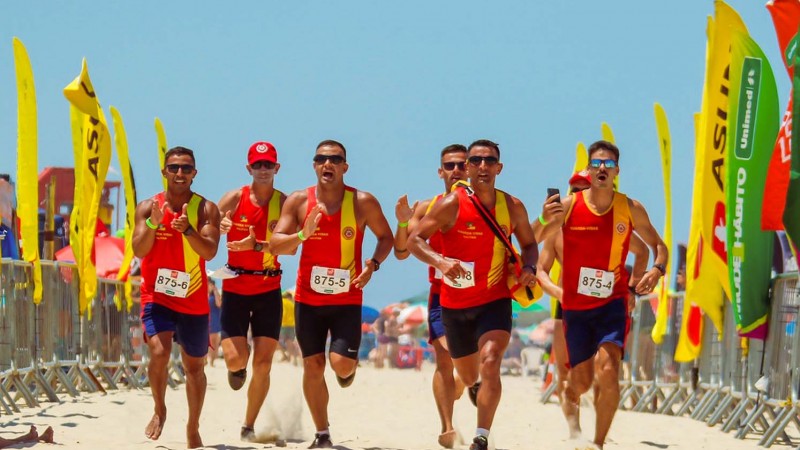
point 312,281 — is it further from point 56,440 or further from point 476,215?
point 56,440

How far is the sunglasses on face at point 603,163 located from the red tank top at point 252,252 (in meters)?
2.68

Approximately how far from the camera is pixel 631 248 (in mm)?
11055

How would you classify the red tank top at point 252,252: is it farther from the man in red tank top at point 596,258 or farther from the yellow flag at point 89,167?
the yellow flag at point 89,167

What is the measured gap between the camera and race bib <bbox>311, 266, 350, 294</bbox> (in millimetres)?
10383

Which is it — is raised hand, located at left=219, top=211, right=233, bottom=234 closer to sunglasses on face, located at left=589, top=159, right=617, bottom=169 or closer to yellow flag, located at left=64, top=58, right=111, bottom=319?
sunglasses on face, located at left=589, top=159, right=617, bottom=169

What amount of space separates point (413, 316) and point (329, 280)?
28.5 metres

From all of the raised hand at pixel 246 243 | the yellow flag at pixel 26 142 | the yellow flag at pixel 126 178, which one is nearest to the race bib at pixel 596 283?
the raised hand at pixel 246 243

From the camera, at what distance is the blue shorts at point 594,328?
9.84m

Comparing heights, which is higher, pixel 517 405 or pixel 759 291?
pixel 759 291

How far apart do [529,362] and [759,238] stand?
22.4 m

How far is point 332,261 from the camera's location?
Answer: 10391mm

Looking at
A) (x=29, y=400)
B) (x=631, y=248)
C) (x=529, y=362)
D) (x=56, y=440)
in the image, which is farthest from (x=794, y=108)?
(x=529, y=362)

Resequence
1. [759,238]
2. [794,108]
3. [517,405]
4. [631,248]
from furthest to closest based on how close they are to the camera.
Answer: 1. [517,405]
2. [759,238]
3. [631,248]
4. [794,108]

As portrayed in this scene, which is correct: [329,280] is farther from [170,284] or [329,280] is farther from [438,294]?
[438,294]
